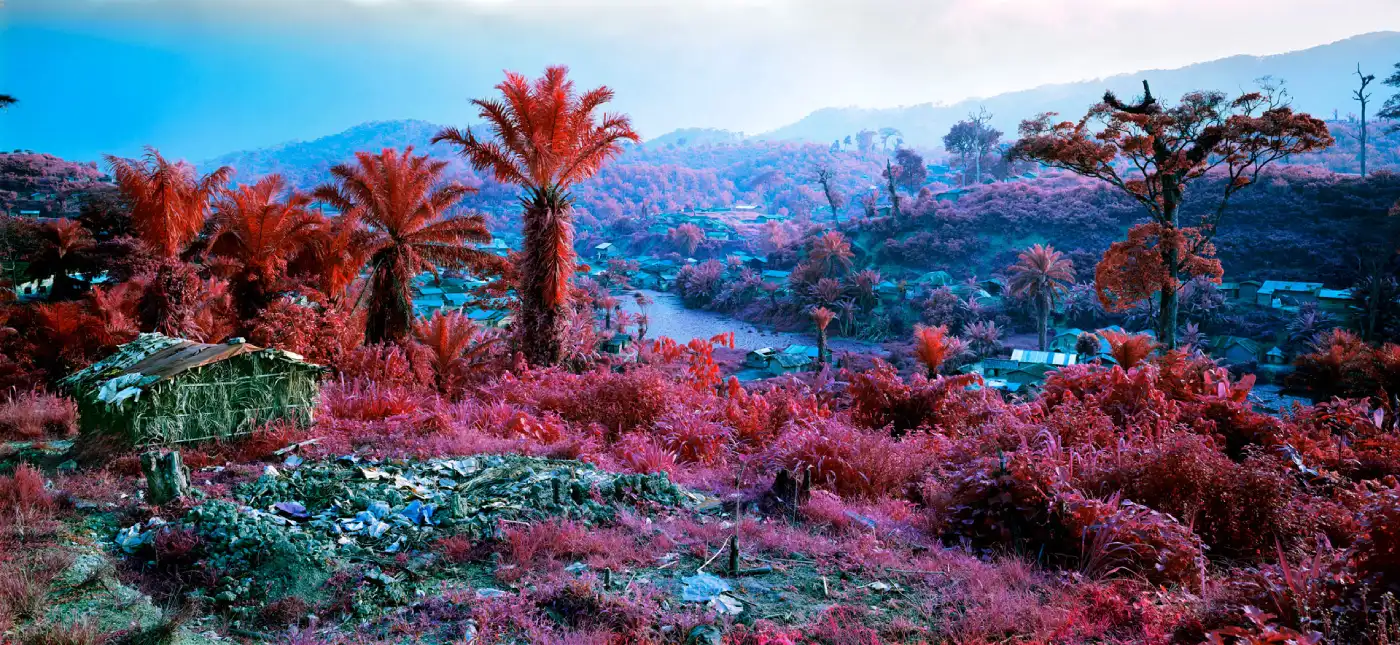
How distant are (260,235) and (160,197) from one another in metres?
2.07

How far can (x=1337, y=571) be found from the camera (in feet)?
11.7

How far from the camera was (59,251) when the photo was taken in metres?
21.2

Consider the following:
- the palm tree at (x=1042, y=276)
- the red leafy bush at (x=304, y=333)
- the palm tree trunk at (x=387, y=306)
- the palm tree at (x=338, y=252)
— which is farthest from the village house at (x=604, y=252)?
the red leafy bush at (x=304, y=333)

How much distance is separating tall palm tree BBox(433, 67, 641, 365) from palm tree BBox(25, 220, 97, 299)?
571 inches

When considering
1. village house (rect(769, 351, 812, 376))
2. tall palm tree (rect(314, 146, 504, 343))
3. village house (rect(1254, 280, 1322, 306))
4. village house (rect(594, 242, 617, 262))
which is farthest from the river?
tall palm tree (rect(314, 146, 504, 343))

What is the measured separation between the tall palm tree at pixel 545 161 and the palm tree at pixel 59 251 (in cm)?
1451

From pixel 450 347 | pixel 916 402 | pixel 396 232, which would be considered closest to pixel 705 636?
pixel 916 402

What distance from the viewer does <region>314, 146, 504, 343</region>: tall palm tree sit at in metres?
16.2

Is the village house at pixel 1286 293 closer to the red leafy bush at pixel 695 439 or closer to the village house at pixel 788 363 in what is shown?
the village house at pixel 788 363

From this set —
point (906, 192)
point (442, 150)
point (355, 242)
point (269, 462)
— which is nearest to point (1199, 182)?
point (906, 192)

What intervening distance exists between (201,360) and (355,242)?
956 centimetres

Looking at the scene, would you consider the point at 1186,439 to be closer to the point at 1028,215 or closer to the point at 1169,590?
the point at 1169,590

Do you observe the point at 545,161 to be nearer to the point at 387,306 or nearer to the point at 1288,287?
the point at 387,306

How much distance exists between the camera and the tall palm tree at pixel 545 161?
14.4m
